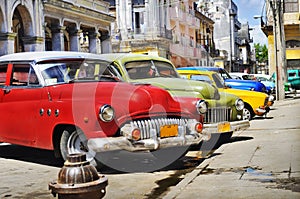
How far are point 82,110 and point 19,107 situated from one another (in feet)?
5.10

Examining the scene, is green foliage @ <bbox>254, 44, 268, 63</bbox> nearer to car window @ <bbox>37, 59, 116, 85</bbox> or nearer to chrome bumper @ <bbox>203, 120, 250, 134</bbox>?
chrome bumper @ <bbox>203, 120, 250, 134</bbox>

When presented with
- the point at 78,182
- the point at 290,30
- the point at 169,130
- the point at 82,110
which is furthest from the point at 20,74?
the point at 290,30

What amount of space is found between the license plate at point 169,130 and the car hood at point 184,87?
1.84 m

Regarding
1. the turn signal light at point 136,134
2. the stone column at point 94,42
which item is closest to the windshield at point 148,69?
Result: the turn signal light at point 136,134

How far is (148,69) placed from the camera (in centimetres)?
1018

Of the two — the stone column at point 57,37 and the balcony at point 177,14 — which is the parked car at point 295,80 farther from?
the stone column at point 57,37

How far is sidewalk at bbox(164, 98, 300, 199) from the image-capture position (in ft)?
19.5

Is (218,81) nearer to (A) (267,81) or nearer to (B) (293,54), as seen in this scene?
(A) (267,81)

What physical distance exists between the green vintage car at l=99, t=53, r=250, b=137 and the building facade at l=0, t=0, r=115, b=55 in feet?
28.8

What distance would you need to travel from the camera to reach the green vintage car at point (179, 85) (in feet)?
31.4

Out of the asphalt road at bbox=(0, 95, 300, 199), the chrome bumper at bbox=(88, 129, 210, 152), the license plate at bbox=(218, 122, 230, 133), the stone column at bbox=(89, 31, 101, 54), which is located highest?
the stone column at bbox=(89, 31, 101, 54)

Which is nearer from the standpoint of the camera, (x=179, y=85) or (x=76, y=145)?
(x=76, y=145)

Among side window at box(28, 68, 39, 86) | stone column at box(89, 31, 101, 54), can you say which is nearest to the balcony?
stone column at box(89, 31, 101, 54)

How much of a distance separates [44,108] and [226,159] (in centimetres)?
299
